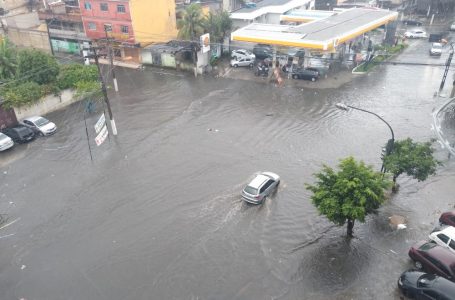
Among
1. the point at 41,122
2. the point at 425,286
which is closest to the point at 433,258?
the point at 425,286

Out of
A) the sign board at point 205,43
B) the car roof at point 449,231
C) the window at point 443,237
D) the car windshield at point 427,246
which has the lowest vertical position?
the window at point 443,237

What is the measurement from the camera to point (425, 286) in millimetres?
15031

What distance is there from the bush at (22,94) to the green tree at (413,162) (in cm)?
2889

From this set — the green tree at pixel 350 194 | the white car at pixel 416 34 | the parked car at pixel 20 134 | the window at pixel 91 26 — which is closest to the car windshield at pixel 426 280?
the green tree at pixel 350 194

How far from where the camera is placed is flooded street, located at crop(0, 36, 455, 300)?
16969mm

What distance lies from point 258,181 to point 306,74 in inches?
836

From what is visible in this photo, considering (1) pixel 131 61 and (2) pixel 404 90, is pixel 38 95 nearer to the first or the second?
(1) pixel 131 61

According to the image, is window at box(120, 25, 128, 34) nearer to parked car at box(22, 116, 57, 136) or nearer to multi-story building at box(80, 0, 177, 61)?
multi-story building at box(80, 0, 177, 61)

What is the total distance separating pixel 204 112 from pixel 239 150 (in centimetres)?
774

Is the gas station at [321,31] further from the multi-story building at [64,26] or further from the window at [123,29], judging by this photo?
the multi-story building at [64,26]

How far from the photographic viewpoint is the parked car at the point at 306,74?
39344 millimetres

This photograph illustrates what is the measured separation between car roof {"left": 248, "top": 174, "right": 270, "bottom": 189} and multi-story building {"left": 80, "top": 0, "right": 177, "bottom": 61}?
28.5m

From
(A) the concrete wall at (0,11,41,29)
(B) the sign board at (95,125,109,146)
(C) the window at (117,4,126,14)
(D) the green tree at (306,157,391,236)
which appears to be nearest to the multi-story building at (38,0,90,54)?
(A) the concrete wall at (0,11,41,29)

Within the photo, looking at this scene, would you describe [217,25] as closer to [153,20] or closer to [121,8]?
[153,20]
